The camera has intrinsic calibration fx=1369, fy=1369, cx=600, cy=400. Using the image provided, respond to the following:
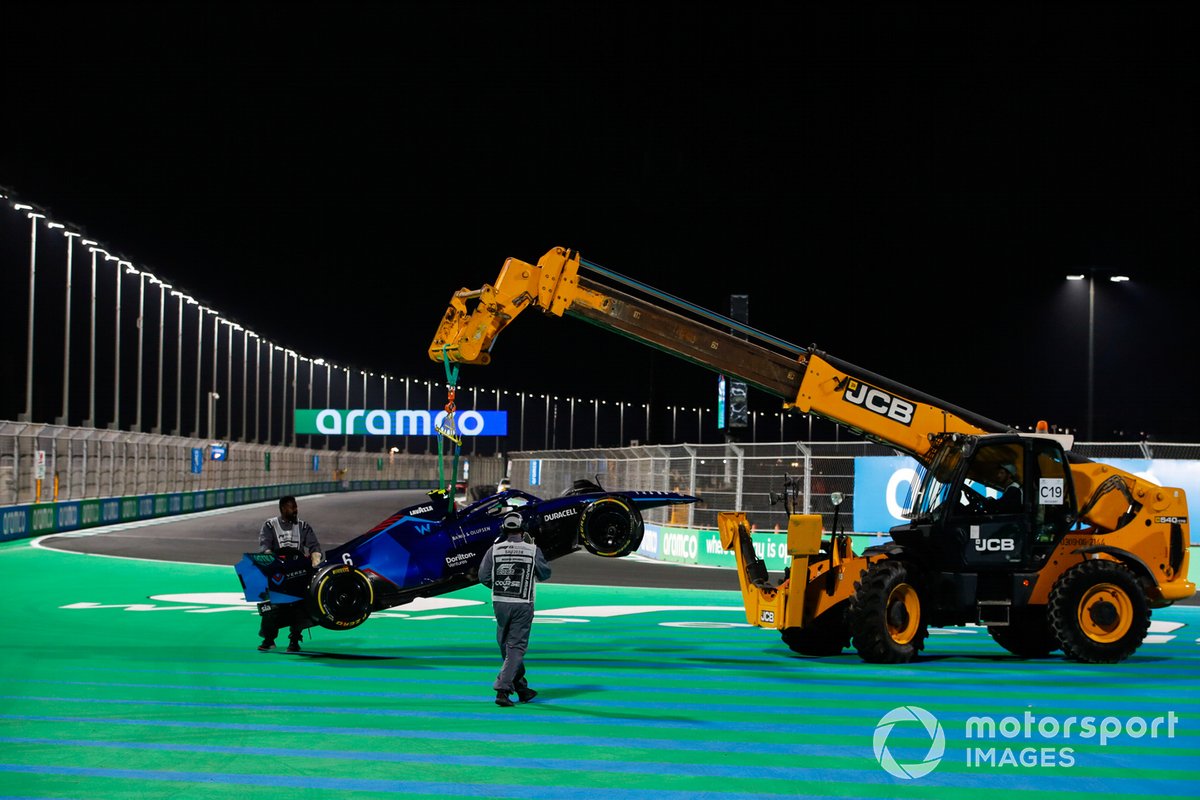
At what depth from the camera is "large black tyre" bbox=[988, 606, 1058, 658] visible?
14742 mm

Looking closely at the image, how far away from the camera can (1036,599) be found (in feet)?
47.5

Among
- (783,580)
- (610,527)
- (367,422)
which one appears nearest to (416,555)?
(610,527)

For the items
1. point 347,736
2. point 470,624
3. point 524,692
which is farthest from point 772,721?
point 470,624

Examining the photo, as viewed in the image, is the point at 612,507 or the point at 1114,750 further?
the point at 612,507

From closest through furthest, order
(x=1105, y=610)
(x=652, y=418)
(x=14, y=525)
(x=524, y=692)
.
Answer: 1. (x=524, y=692)
2. (x=1105, y=610)
3. (x=14, y=525)
4. (x=652, y=418)

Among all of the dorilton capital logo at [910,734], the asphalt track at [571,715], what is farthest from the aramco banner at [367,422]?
the dorilton capital logo at [910,734]

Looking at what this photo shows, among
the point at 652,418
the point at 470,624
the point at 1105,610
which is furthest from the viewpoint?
the point at 652,418

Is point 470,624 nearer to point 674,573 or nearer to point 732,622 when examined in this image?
point 732,622

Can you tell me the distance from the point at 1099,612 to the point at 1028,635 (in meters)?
1.16

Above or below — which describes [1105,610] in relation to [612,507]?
below

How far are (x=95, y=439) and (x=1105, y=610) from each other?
36.6 meters

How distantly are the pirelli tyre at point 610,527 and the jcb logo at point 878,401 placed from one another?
122 inches

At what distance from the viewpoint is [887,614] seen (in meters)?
14.0

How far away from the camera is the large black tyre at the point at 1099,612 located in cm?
1406
